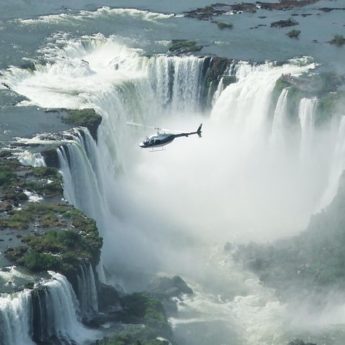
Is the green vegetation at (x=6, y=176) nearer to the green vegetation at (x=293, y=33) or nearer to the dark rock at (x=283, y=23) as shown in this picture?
Result: the green vegetation at (x=293, y=33)

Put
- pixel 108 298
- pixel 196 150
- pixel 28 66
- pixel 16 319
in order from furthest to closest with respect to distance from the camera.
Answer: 1. pixel 28 66
2. pixel 196 150
3. pixel 108 298
4. pixel 16 319

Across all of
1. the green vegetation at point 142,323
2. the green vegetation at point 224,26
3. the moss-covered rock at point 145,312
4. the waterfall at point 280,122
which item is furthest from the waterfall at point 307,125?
the green vegetation at point 224,26

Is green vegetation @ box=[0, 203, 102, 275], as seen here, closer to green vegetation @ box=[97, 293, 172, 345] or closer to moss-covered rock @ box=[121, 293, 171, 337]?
moss-covered rock @ box=[121, 293, 171, 337]

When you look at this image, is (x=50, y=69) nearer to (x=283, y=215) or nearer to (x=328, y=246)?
(x=283, y=215)

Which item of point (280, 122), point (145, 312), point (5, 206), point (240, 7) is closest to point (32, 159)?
point (5, 206)

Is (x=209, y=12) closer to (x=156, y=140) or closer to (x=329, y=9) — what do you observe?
(x=329, y=9)

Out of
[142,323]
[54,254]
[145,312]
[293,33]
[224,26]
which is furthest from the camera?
[224,26]
